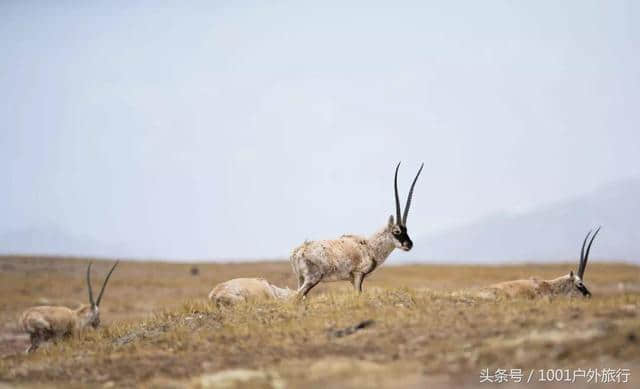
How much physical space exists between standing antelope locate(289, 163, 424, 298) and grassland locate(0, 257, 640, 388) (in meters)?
0.75

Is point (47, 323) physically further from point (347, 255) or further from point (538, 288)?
point (538, 288)

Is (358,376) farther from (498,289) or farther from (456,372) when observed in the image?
(498,289)

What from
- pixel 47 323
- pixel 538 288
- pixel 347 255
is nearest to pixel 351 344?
pixel 347 255

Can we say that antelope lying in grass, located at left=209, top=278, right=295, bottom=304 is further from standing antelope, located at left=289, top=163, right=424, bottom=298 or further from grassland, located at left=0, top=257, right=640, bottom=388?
standing antelope, located at left=289, top=163, right=424, bottom=298

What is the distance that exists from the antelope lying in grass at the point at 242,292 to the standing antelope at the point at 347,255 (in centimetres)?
100

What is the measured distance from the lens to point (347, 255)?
1636 centimetres

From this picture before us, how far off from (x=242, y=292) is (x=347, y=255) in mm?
2555

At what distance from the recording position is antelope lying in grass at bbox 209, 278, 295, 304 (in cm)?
1686

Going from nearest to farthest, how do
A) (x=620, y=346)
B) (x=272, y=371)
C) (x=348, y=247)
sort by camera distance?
(x=620, y=346), (x=272, y=371), (x=348, y=247)

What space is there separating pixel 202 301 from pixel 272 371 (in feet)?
23.1

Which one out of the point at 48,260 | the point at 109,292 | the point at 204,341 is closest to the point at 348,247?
the point at 204,341

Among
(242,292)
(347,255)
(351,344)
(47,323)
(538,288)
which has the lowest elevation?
(47,323)

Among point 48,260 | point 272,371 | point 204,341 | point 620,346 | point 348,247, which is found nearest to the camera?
Result: point 620,346

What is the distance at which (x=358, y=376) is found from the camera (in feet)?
30.0
